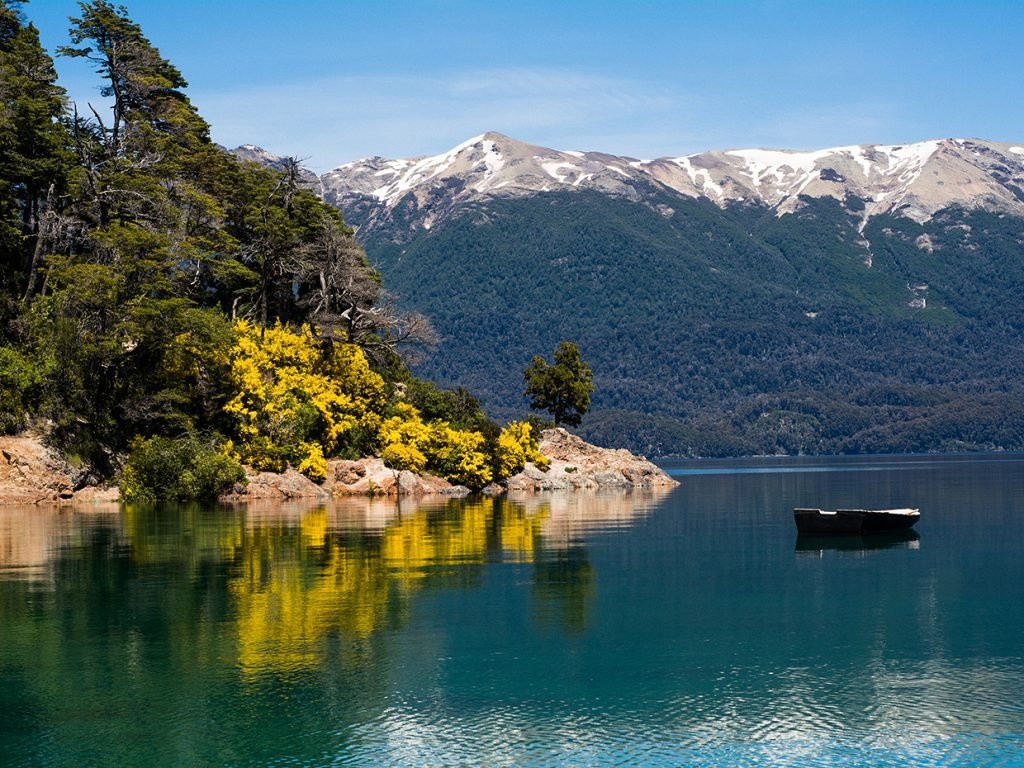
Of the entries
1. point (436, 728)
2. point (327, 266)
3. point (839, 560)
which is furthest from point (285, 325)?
point (436, 728)

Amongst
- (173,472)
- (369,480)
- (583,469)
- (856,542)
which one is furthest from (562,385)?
(856,542)

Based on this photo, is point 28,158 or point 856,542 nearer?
point 856,542

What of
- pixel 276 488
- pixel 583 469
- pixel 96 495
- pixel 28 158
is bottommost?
pixel 583 469

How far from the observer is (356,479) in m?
84.7

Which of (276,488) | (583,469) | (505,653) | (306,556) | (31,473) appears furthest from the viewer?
(583,469)

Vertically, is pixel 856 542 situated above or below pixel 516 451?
below

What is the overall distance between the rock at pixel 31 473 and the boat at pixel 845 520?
1728 inches

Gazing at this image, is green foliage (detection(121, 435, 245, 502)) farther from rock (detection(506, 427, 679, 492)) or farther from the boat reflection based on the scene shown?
the boat reflection

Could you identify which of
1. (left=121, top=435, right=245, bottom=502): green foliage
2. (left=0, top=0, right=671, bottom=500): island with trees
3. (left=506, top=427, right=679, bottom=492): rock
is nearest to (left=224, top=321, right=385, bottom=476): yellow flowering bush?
(left=0, top=0, right=671, bottom=500): island with trees

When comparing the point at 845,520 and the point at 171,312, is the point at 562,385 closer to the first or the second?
the point at 171,312

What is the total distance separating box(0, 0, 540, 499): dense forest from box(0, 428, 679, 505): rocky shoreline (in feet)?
4.37

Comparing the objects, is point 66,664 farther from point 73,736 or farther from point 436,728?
point 436,728

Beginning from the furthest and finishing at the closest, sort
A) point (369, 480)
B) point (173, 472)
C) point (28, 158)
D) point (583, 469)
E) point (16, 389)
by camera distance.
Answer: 1. point (583, 469)
2. point (369, 480)
3. point (28, 158)
4. point (173, 472)
5. point (16, 389)

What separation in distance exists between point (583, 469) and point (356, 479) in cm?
3523
